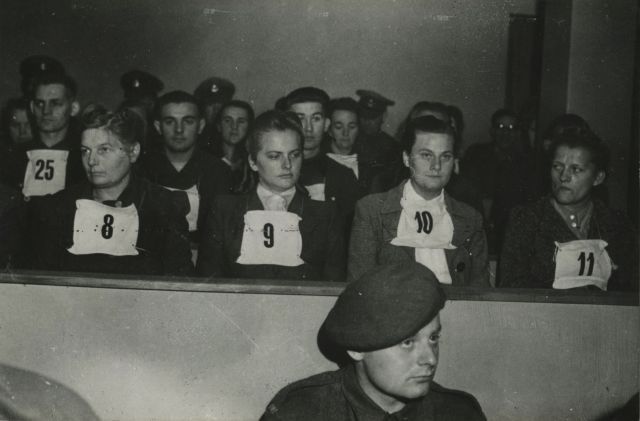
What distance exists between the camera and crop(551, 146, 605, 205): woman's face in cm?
234

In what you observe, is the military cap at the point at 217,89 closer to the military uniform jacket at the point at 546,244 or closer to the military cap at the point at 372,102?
the military cap at the point at 372,102

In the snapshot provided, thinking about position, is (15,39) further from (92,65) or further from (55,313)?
(55,313)

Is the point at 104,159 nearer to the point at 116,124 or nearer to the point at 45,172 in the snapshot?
the point at 116,124

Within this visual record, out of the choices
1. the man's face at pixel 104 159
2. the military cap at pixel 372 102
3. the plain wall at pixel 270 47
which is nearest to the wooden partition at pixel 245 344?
the man's face at pixel 104 159

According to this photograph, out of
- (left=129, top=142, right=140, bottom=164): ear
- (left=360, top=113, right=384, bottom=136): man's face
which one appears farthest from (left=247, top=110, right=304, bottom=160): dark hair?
(left=360, top=113, right=384, bottom=136): man's face

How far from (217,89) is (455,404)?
4410 millimetres

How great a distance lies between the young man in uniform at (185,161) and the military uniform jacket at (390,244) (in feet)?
2.90

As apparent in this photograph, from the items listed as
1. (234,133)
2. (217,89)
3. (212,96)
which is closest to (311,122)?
(234,133)

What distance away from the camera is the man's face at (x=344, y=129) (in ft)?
11.5

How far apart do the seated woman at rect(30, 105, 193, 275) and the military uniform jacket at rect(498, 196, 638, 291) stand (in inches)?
46.1

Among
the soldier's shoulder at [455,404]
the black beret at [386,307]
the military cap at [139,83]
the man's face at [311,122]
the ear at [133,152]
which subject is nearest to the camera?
the black beret at [386,307]

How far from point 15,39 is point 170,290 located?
4475mm

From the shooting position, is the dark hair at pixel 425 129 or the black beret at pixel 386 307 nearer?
the black beret at pixel 386 307

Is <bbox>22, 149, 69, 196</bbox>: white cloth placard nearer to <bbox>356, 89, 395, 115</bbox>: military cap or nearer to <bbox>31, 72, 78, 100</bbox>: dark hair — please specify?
<bbox>31, 72, 78, 100</bbox>: dark hair
